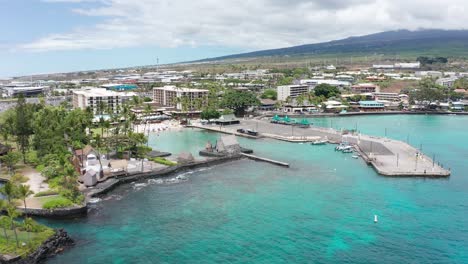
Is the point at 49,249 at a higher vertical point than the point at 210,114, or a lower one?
lower

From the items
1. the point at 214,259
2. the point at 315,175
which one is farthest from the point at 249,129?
the point at 214,259

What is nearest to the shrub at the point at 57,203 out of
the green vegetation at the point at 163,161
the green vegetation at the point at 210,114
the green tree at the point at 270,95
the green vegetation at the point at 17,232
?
the green vegetation at the point at 17,232

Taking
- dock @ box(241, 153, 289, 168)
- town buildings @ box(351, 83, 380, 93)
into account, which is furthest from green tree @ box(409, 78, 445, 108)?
dock @ box(241, 153, 289, 168)

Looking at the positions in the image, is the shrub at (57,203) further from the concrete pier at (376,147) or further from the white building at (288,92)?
the white building at (288,92)

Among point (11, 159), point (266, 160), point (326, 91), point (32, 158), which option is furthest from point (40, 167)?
point (326, 91)

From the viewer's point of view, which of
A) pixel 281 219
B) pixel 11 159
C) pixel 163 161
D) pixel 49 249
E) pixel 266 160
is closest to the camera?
pixel 49 249

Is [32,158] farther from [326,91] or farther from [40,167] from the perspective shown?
[326,91]

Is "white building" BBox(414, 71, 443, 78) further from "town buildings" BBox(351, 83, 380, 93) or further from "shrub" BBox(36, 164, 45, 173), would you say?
"shrub" BBox(36, 164, 45, 173)
